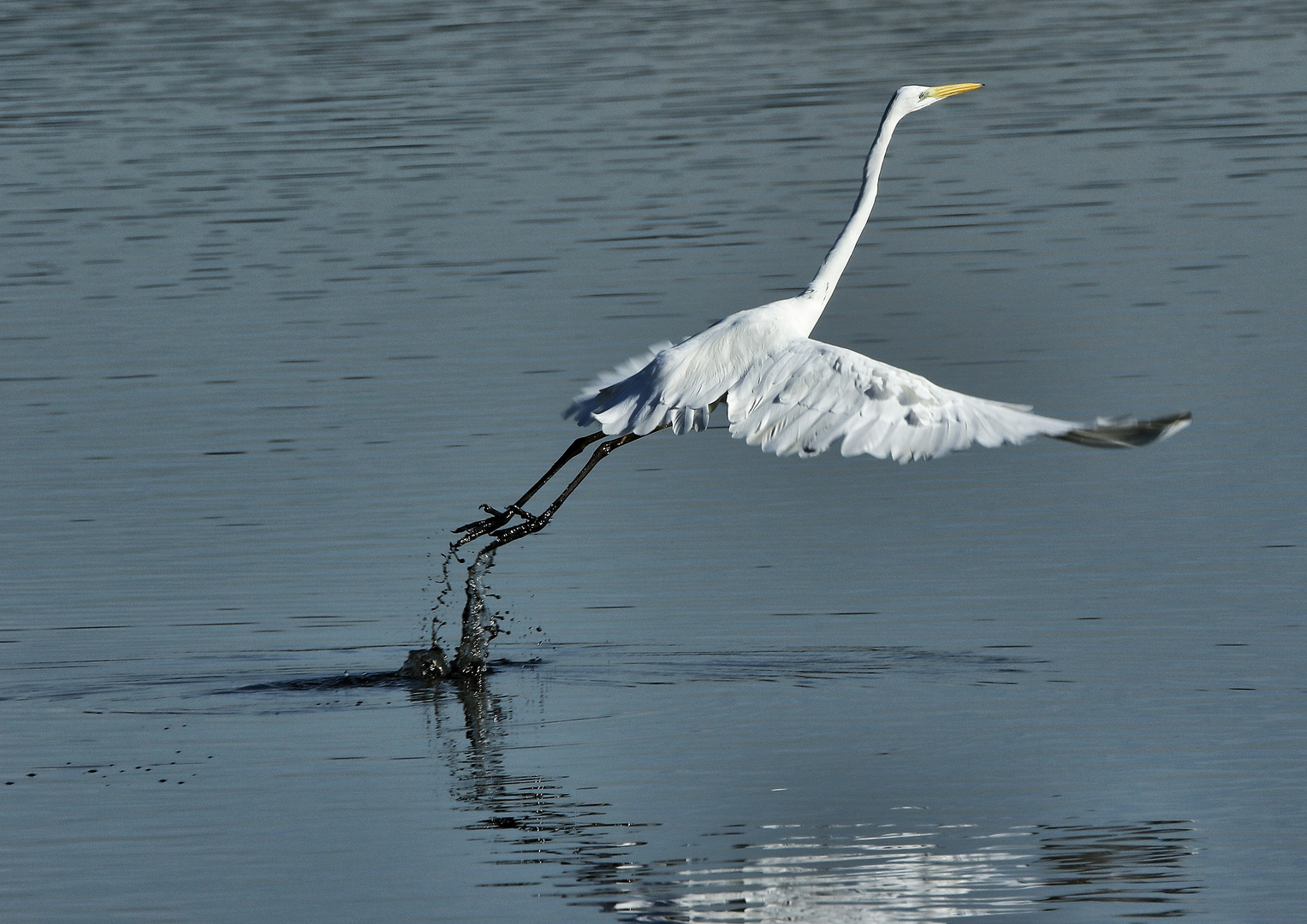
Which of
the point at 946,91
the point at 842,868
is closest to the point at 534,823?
the point at 842,868

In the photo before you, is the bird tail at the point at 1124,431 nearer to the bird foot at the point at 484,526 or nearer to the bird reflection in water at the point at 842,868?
Answer: the bird reflection in water at the point at 842,868

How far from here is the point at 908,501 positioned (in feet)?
40.8

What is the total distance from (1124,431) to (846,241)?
331cm

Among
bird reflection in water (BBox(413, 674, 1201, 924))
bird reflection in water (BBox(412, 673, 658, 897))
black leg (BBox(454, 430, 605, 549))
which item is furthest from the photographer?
black leg (BBox(454, 430, 605, 549))

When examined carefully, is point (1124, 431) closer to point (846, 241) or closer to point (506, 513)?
point (846, 241)

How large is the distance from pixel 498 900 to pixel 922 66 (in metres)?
21.1

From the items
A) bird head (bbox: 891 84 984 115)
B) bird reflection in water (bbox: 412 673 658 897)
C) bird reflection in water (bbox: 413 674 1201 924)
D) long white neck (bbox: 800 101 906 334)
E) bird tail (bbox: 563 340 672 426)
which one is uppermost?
bird head (bbox: 891 84 984 115)

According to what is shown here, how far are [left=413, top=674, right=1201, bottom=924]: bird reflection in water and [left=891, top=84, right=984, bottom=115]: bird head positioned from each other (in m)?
4.90

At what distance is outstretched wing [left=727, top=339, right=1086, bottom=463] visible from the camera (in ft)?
27.6

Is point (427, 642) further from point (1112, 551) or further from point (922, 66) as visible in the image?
point (922, 66)

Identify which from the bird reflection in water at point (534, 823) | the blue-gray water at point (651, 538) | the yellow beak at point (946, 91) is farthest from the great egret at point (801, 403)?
the bird reflection in water at point (534, 823)

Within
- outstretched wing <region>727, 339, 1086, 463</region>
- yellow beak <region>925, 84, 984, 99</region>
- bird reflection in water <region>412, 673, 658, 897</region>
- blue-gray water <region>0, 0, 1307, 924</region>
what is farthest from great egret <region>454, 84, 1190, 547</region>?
bird reflection in water <region>412, 673, 658, 897</region>

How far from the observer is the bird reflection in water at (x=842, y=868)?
7.18 metres

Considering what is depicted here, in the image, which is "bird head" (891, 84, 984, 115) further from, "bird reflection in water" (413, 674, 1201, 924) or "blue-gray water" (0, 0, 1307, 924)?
"bird reflection in water" (413, 674, 1201, 924)
